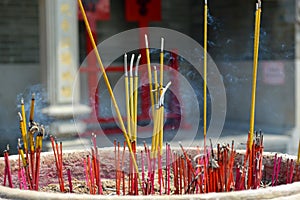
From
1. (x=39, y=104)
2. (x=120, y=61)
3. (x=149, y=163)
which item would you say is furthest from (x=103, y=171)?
(x=120, y=61)

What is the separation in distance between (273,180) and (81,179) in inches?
21.8

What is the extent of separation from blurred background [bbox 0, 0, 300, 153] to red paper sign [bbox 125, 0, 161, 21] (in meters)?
0.01

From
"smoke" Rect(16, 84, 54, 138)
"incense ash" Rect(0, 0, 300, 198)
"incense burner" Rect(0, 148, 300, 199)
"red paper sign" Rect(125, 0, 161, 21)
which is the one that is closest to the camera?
"incense burner" Rect(0, 148, 300, 199)

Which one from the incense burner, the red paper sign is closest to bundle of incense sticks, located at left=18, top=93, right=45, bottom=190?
the incense burner

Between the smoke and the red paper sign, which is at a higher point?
the red paper sign

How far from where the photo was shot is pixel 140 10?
648 centimetres

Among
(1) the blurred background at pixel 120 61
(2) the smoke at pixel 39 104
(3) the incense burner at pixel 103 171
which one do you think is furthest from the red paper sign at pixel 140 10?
(3) the incense burner at pixel 103 171

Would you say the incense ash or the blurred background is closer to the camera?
the incense ash

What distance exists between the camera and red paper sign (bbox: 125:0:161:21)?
21.1 feet

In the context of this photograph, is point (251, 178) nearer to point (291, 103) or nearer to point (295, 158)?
point (295, 158)

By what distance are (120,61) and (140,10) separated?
0.60m

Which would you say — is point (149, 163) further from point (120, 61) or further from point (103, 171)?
point (120, 61)

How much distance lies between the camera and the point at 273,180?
1.53m

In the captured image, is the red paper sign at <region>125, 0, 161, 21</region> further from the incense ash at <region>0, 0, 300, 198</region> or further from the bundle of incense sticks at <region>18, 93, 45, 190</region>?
the bundle of incense sticks at <region>18, 93, 45, 190</region>
